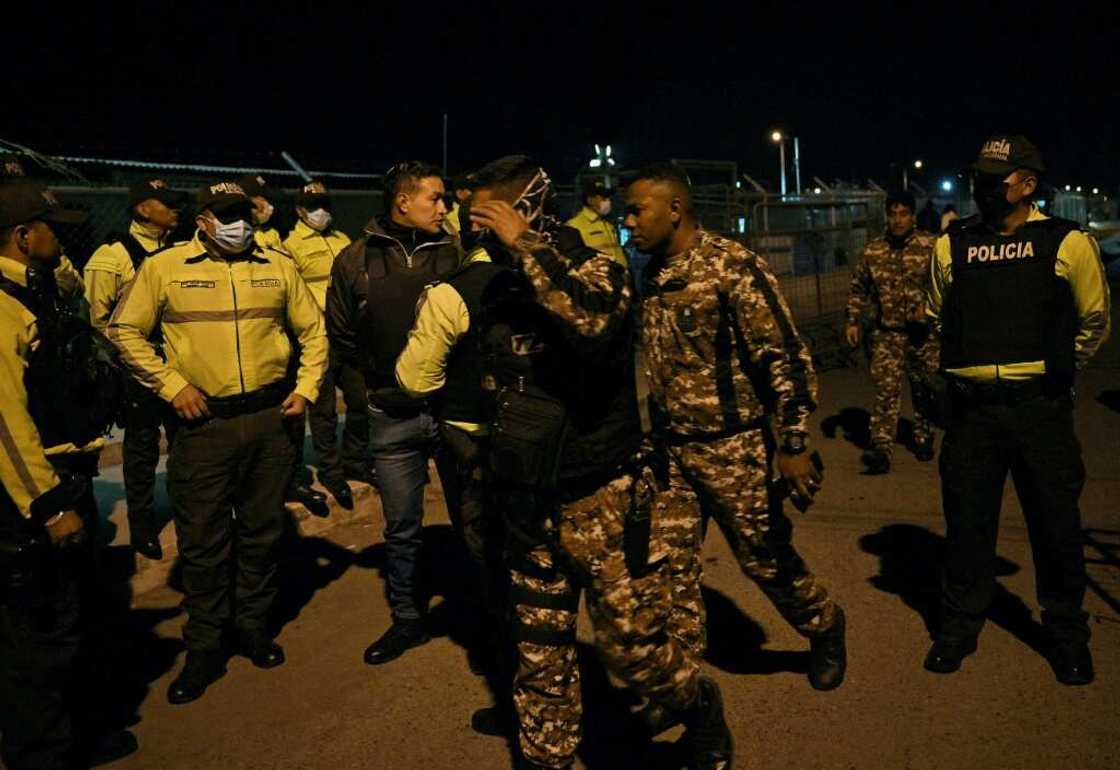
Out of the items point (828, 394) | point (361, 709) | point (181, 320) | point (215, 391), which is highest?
point (181, 320)

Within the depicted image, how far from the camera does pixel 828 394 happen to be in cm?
1052

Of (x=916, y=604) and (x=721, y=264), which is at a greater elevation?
(x=721, y=264)

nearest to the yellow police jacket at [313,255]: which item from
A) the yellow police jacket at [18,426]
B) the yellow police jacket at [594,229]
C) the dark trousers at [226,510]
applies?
the dark trousers at [226,510]

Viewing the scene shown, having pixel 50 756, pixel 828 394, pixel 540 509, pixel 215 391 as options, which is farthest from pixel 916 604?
pixel 828 394

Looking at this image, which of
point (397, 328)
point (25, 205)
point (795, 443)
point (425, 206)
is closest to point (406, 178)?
point (425, 206)

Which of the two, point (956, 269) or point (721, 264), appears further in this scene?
point (956, 269)

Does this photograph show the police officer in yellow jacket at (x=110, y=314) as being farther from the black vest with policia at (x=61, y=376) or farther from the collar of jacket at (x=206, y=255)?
the black vest with policia at (x=61, y=376)

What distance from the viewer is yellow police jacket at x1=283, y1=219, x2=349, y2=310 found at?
683 cm

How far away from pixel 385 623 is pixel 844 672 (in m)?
2.43

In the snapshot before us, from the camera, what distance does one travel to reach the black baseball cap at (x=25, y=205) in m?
3.33

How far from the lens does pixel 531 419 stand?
2.80 metres

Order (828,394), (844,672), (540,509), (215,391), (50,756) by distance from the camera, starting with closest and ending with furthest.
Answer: (540,509)
(50,756)
(844,672)
(215,391)
(828,394)

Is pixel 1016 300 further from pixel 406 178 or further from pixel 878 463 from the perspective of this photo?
pixel 878 463

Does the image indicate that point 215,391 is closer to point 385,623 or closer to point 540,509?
point 385,623
